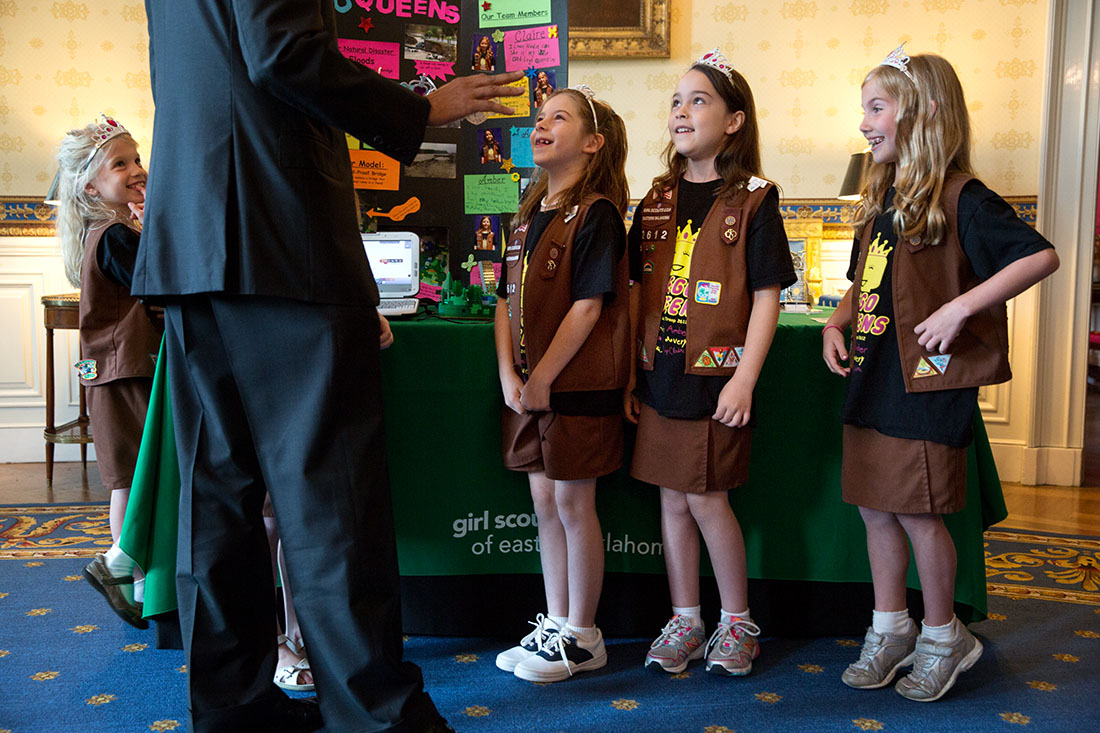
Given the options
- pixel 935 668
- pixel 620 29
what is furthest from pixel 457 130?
pixel 620 29

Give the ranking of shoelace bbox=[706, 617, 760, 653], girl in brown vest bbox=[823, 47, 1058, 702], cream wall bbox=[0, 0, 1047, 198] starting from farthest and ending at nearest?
cream wall bbox=[0, 0, 1047, 198] < shoelace bbox=[706, 617, 760, 653] < girl in brown vest bbox=[823, 47, 1058, 702]

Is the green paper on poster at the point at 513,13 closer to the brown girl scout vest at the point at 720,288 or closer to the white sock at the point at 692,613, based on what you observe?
the brown girl scout vest at the point at 720,288

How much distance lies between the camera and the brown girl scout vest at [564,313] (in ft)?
5.88

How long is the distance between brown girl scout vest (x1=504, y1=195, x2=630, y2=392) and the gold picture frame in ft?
8.30

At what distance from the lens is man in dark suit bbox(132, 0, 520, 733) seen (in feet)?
4.02

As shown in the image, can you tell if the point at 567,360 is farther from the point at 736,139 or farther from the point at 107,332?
the point at 107,332

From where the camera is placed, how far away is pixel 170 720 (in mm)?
1626

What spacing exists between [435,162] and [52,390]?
229 cm

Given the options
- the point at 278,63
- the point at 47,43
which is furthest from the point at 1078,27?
the point at 47,43

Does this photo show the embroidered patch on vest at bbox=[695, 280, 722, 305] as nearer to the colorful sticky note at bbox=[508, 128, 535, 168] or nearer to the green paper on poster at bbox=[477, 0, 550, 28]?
the colorful sticky note at bbox=[508, 128, 535, 168]

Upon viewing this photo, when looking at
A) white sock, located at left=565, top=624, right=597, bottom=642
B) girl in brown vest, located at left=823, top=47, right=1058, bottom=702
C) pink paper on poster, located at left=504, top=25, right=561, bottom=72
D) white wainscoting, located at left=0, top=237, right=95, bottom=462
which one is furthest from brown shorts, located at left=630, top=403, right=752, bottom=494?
white wainscoting, located at left=0, top=237, right=95, bottom=462

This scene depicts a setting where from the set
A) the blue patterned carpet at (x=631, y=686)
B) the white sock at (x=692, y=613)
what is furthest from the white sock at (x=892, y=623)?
the white sock at (x=692, y=613)

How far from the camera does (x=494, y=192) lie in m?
2.39

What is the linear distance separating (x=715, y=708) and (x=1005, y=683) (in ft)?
2.14
